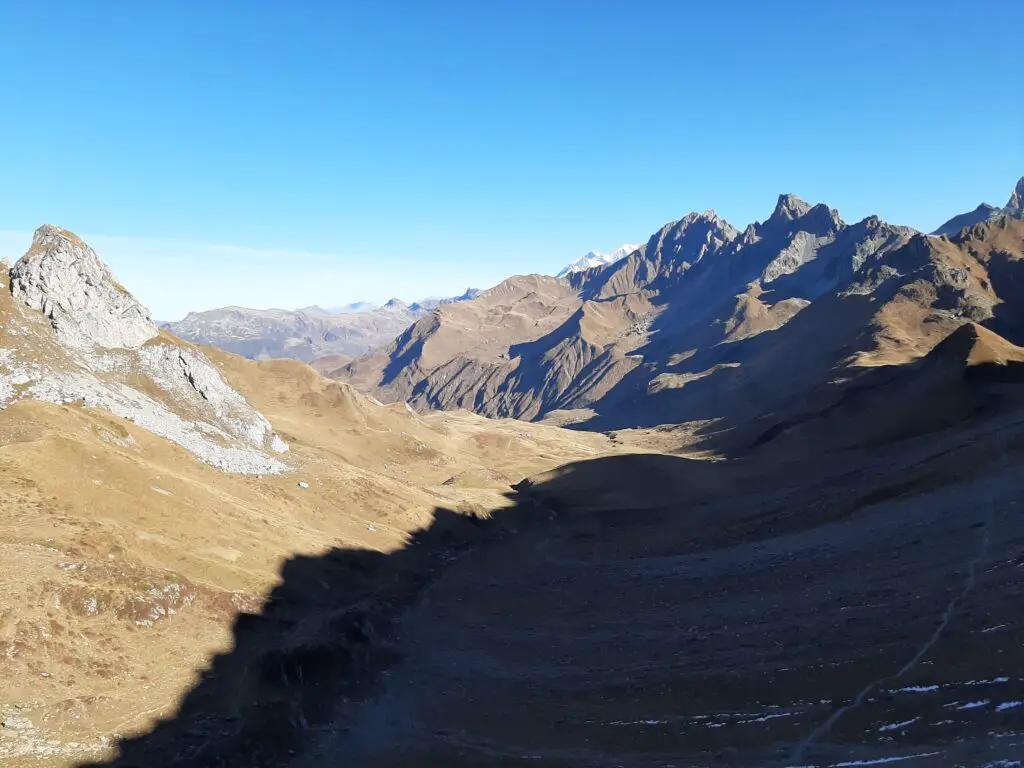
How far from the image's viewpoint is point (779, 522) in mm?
72500

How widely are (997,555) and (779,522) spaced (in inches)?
1162

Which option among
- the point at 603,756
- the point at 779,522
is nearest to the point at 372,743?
the point at 603,756

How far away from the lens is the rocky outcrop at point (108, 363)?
7712 cm

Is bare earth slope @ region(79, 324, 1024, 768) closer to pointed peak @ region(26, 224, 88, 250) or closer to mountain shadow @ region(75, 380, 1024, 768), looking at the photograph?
mountain shadow @ region(75, 380, 1024, 768)

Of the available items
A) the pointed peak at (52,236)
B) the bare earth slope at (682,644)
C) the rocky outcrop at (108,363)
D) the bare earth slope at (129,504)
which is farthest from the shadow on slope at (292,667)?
the pointed peak at (52,236)

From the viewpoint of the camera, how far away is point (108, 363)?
285ft

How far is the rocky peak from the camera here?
86.6 meters

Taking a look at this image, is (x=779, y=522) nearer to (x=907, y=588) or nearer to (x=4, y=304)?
(x=907, y=588)

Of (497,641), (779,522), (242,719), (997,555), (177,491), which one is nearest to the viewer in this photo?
(242,719)

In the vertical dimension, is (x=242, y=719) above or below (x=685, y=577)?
below

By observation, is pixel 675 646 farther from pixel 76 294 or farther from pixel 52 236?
pixel 52 236

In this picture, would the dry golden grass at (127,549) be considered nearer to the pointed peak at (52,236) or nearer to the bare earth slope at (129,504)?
the bare earth slope at (129,504)

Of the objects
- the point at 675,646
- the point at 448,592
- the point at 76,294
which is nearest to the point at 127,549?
the point at 448,592

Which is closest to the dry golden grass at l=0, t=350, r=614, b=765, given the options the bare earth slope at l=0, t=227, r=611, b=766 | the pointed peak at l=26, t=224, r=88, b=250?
the bare earth slope at l=0, t=227, r=611, b=766
